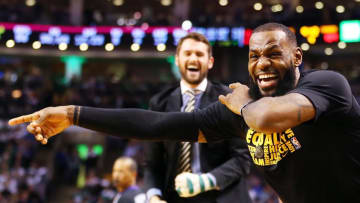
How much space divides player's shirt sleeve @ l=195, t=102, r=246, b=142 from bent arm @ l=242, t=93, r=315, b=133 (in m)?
0.56

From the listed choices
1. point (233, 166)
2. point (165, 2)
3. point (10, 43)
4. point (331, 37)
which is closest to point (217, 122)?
point (233, 166)

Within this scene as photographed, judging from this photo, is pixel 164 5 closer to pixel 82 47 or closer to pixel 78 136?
pixel 82 47

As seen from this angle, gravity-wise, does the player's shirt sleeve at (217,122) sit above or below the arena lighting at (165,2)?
below

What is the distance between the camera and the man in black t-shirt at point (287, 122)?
6.88 ft

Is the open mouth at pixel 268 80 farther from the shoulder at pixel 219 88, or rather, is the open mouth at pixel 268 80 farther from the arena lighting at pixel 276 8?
the arena lighting at pixel 276 8

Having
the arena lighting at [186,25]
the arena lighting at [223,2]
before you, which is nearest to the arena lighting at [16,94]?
the arena lighting at [186,25]

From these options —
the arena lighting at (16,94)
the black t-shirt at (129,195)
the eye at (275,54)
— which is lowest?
the black t-shirt at (129,195)

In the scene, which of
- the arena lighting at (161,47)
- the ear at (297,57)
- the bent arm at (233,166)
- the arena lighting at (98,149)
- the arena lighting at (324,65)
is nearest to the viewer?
the ear at (297,57)

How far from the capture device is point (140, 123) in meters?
2.60

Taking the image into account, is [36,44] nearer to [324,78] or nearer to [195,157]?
[195,157]

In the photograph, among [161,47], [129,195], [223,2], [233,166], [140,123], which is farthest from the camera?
[223,2]

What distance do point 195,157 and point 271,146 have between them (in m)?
1.18

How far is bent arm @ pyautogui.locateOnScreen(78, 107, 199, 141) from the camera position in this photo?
8.26 ft

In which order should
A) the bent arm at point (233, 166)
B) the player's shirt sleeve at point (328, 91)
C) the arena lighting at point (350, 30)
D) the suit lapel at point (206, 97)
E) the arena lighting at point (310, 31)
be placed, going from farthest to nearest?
the arena lighting at point (310, 31)
the arena lighting at point (350, 30)
the suit lapel at point (206, 97)
the bent arm at point (233, 166)
the player's shirt sleeve at point (328, 91)
